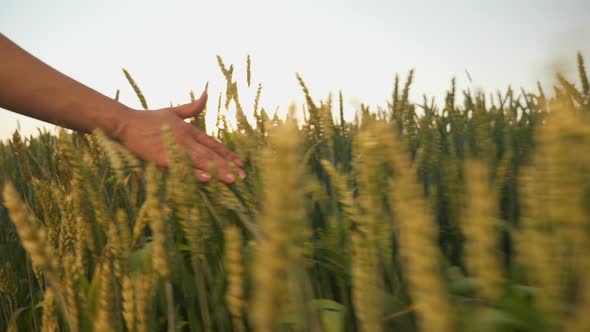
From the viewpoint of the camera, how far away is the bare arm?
163cm

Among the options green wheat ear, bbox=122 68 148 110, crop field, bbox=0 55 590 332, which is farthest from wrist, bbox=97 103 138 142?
green wheat ear, bbox=122 68 148 110

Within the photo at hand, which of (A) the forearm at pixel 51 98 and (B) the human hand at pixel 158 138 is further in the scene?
(B) the human hand at pixel 158 138

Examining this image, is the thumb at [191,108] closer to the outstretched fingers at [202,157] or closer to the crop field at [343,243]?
the outstretched fingers at [202,157]

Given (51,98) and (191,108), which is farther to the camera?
(191,108)

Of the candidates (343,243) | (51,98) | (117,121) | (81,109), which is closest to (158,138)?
(117,121)

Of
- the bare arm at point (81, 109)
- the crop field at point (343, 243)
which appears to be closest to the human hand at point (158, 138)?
the bare arm at point (81, 109)

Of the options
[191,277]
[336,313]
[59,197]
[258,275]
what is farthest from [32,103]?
[258,275]

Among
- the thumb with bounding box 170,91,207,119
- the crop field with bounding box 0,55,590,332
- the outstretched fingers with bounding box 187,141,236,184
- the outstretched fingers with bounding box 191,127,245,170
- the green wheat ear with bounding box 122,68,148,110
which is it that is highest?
the thumb with bounding box 170,91,207,119

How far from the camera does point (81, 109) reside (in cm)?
170

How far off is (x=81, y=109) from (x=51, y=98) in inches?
4.4

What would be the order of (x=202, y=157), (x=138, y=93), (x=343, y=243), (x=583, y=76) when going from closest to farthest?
(x=343, y=243)
(x=583, y=76)
(x=138, y=93)
(x=202, y=157)

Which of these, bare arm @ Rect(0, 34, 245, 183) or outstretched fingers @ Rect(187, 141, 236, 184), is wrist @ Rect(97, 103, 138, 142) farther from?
outstretched fingers @ Rect(187, 141, 236, 184)

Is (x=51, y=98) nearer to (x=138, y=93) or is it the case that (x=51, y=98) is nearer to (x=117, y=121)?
(x=117, y=121)

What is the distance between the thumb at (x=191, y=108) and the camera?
1816mm
